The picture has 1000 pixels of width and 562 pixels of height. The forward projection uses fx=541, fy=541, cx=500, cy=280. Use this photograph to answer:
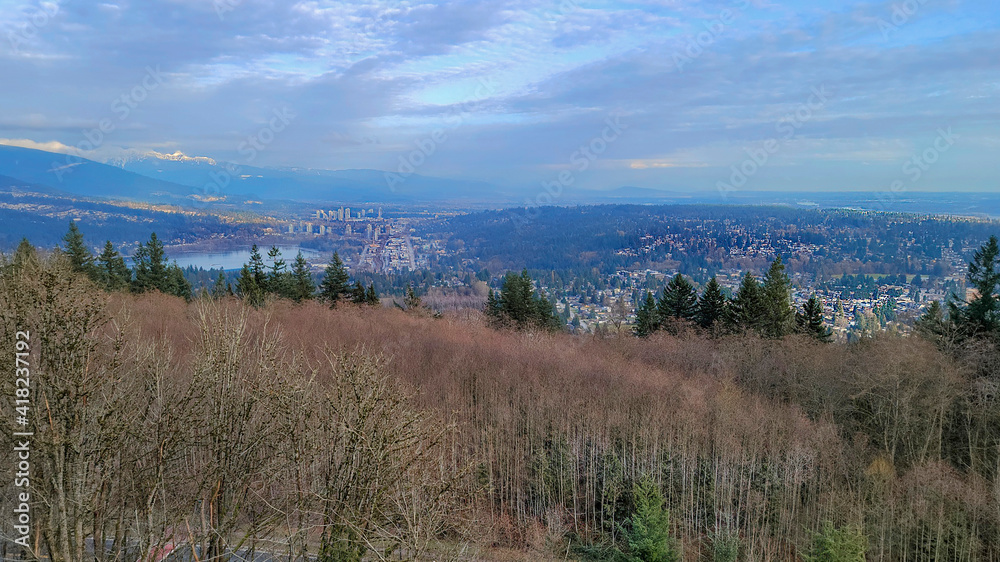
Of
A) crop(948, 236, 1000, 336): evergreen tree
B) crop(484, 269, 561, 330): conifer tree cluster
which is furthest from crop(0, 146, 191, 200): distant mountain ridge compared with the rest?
crop(948, 236, 1000, 336): evergreen tree

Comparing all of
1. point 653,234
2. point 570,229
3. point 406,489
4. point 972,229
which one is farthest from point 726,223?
point 406,489

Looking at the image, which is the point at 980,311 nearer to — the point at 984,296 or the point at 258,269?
the point at 984,296

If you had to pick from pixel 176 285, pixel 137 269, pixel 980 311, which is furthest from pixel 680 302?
pixel 137 269

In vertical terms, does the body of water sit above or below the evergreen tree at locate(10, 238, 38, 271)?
below

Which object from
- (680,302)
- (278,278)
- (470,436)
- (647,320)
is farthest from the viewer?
(278,278)

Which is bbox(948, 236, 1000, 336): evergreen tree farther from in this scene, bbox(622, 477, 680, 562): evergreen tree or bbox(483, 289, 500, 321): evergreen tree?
bbox(483, 289, 500, 321): evergreen tree

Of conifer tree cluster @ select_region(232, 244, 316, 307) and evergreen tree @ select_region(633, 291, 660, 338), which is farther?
conifer tree cluster @ select_region(232, 244, 316, 307)

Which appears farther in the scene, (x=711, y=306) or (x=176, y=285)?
(x=176, y=285)
